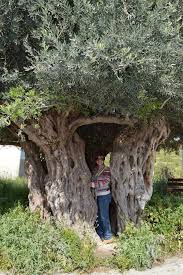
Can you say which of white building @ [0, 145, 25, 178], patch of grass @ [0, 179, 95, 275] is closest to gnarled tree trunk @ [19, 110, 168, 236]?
patch of grass @ [0, 179, 95, 275]

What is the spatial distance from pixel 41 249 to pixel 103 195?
7.20 feet

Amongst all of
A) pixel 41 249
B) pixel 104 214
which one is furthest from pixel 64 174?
pixel 41 249

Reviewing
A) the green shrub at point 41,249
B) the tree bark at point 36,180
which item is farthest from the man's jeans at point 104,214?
the green shrub at point 41,249

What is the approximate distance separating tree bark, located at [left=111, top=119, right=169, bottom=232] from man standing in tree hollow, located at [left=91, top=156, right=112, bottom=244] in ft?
0.53

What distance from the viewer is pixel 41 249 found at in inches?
296

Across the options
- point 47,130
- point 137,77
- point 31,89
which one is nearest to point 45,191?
point 47,130

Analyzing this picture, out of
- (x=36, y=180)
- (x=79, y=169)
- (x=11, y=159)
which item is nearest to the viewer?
(x=79, y=169)

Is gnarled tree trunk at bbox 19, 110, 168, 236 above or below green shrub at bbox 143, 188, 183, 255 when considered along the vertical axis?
above

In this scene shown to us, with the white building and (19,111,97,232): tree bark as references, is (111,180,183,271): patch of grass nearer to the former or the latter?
(19,111,97,232): tree bark

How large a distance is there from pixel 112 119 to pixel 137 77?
1.89 meters

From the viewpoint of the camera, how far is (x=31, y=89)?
7.48 m

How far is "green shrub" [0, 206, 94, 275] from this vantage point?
290 inches

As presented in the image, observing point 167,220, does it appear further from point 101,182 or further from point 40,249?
point 40,249

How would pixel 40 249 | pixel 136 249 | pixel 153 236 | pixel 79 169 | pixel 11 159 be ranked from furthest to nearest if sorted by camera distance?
pixel 11 159 → pixel 79 169 → pixel 153 236 → pixel 136 249 → pixel 40 249
